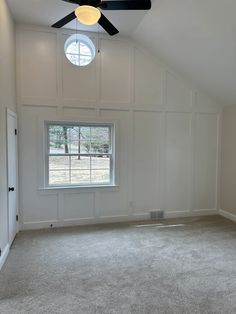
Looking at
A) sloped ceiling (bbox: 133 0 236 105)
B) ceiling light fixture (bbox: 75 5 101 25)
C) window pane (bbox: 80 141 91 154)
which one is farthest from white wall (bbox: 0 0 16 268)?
sloped ceiling (bbox: 133 0 236 105)

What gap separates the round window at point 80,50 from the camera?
182 inches

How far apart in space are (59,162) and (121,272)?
242 cm

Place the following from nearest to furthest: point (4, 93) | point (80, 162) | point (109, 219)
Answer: point (4, 93) → point (80, 162) → point (109, 219)

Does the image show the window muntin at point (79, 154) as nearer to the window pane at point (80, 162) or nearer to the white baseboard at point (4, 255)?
the window pane at point (80, 162)

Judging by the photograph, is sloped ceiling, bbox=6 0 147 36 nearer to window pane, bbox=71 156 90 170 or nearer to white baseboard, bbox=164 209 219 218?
window pane, bbox=71 156 90 170

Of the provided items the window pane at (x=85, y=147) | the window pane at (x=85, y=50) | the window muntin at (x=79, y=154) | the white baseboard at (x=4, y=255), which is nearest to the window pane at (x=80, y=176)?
the window muntin at (x=79, y=154)

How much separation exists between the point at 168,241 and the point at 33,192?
2532 millimetres

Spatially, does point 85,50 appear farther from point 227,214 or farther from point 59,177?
point 227,214

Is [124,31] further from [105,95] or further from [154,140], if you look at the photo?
[154,140]

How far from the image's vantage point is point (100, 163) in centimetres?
486

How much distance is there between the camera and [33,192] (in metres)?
4.44

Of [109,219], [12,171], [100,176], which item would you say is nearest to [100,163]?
[100,176]

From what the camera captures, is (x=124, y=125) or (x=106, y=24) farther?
(x=124, y=125)

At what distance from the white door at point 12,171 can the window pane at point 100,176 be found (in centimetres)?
144
